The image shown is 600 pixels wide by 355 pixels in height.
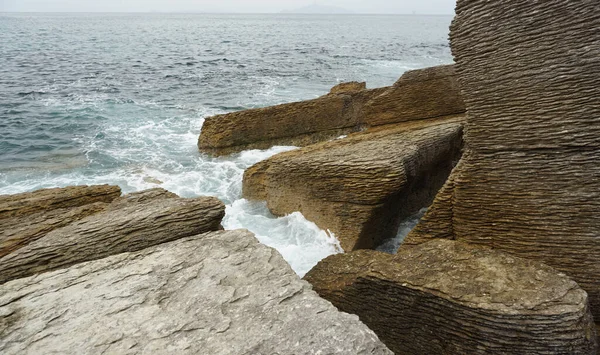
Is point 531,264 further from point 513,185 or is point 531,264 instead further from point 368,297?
point 368,297

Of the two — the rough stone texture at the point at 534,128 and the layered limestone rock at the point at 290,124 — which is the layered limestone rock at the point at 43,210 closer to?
the rough stone texture at the point at 534,128

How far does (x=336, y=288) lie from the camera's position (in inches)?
187

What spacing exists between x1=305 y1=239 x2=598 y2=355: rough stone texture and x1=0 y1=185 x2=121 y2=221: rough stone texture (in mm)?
3679

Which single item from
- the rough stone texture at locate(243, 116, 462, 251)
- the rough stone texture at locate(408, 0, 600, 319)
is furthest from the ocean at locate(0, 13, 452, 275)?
the rough stone texture at locate(408, 0, 600, 319)

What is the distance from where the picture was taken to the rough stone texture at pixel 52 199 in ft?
19.1

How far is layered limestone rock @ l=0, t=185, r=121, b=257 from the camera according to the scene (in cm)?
487

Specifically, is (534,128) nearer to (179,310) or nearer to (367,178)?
(367,178)

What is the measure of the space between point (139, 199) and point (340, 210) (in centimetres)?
298

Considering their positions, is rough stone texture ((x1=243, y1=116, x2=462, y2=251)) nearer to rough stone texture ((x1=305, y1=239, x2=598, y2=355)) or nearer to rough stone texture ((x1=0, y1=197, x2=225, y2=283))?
rough stone texture ((x1=305, y1=239, x2=598, y2=355))

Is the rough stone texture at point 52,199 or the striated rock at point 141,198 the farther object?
the rough stone texture at point 52,199

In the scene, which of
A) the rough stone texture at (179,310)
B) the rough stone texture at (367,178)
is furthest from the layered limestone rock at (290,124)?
the rough stone texture at (179,310)

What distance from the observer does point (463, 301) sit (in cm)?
369

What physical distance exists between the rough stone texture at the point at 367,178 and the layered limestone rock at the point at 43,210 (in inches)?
116

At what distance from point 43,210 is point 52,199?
0.25 m
